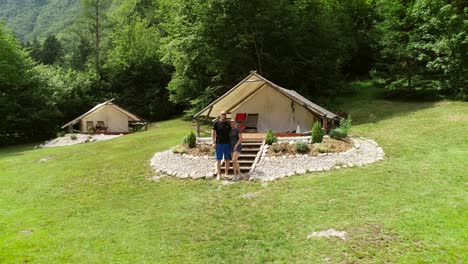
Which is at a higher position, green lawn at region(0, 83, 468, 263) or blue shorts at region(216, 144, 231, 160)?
blue shorts at region(216, 144, 231, 160)

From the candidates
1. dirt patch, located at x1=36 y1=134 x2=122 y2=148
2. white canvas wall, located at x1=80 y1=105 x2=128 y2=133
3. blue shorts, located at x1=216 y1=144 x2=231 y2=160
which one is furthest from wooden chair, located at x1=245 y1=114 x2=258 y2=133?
white canvas wall, located at x1=80 y1=105 x2=128 y2=133

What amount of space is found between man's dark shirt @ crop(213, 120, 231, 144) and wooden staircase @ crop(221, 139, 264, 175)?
58.1 inches

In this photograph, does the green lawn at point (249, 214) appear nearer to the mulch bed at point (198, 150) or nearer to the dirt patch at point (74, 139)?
the mulch bed at point (198, 150)

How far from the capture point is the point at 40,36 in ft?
A: 286

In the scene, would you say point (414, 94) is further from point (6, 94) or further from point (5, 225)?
point (6, 94)

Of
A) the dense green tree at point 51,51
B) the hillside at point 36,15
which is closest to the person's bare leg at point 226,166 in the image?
the dense green tree at point 51,51

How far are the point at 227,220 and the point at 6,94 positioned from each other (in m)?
28.6

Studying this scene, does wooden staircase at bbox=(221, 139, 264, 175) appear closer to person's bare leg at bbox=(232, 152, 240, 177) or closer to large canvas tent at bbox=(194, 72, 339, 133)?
person's bare leg at bbox=(232, 152, 240, 177)

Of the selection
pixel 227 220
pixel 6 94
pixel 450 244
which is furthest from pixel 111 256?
pixel 6 94

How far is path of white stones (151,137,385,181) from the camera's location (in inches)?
497

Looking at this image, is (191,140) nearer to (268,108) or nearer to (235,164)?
(235,164)

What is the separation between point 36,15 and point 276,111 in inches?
4016

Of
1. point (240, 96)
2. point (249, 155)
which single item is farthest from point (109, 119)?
point (249, 155)

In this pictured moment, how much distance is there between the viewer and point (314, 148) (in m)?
14.1
